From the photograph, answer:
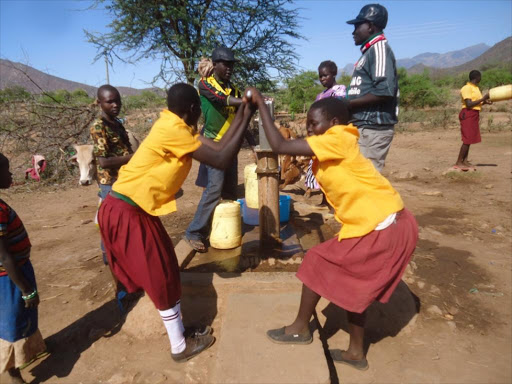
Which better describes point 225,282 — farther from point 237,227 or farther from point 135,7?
point 135,7

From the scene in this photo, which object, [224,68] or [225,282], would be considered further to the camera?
[224,68]

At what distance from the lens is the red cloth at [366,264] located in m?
1.74

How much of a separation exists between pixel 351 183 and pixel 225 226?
5.79ft

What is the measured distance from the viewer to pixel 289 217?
408 centimetres

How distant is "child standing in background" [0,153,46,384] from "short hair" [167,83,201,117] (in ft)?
3.30

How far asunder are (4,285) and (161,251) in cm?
89

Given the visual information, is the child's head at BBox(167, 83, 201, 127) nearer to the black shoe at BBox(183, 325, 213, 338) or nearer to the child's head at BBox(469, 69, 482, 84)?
the black shoe at BBox(183, 325, 213, 338)

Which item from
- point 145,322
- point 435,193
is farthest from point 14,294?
point 435,193

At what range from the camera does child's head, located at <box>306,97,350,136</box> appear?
185 cm

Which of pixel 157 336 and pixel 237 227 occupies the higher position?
pixel 237 227

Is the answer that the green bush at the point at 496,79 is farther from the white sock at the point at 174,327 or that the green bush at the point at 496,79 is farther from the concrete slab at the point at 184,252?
the white sock at the point at 174,327

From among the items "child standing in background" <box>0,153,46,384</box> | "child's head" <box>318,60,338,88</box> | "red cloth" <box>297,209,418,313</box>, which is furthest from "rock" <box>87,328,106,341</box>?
"child's head" <box>318,60,338,88</box>

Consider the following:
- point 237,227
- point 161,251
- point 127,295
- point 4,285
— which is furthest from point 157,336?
point 237,227

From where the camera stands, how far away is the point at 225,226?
3281 millimetres
